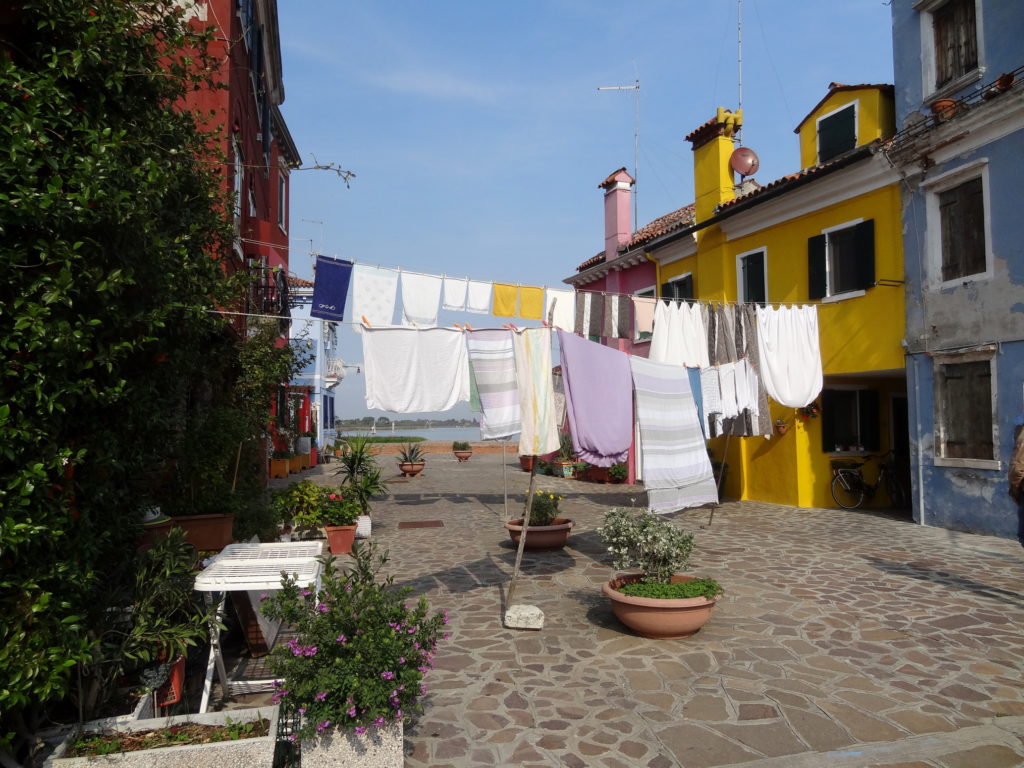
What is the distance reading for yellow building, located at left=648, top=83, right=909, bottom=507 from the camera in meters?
12.2

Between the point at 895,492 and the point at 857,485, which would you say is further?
the point at 895,492

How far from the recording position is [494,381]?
6.51 meters

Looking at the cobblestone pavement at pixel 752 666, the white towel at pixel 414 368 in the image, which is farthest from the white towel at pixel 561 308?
the cobblestone pavement at pixel 752 666

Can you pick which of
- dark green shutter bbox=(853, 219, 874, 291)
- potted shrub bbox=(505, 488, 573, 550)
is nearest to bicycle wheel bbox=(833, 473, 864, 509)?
dark green shutter bbox=(853, 219, 874, 291)

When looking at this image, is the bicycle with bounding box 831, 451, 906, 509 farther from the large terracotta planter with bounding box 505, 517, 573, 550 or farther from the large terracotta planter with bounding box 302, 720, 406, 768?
the large terracotta planter with bounding box 302, 720, 406, 768

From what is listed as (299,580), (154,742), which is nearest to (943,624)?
(299,580)

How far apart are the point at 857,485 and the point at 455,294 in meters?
10.1

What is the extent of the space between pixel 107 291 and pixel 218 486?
14.5 ft

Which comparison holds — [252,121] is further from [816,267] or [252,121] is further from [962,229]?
[962,229]

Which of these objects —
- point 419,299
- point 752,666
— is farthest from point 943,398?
point 419,299

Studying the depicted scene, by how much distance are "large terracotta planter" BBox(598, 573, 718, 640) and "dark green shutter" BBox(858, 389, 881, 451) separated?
1002 centimetres

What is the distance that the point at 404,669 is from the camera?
3.49 meters

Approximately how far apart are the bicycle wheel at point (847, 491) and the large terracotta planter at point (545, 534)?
6.86 metres

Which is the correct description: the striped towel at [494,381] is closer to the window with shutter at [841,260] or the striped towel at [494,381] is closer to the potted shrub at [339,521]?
the potted shrub at [339,521]
